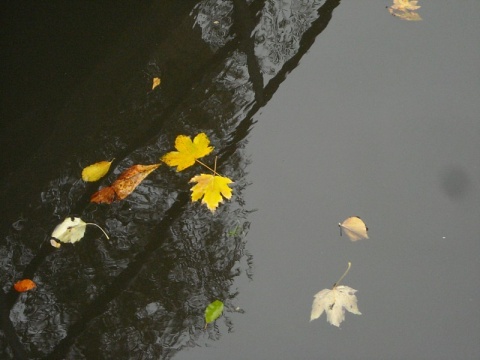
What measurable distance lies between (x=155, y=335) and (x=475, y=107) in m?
1.70

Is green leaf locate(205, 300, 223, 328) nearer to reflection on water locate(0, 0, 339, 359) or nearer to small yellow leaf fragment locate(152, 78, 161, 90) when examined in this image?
reflection on water locate(0, 0, 339, 359)

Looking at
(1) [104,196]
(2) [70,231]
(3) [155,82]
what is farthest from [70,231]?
(3) [155,82]

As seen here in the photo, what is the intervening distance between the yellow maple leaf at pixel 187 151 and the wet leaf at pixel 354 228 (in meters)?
0.69

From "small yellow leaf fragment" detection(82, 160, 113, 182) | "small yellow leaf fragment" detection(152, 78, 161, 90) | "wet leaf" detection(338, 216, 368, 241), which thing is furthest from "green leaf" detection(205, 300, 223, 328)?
"small yellow leaf fragment" detection(152, 78, 161, 90)

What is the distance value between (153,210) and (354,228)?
0.86 metres

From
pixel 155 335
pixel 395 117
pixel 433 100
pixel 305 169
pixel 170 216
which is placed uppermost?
pixel 433 100

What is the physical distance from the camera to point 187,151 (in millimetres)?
2387

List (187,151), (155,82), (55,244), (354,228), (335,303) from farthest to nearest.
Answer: (155,82), (187,151), (55,244), (354,228), (335,303)

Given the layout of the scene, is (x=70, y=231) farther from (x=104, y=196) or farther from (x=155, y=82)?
(x=155, y=82)

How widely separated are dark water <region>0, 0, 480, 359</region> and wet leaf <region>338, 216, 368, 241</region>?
3cm

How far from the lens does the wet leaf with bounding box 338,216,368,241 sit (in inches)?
81.7

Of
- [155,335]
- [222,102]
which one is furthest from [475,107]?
[155,335]

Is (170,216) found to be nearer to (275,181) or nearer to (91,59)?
(275,181)

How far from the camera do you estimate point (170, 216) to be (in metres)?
2.22
